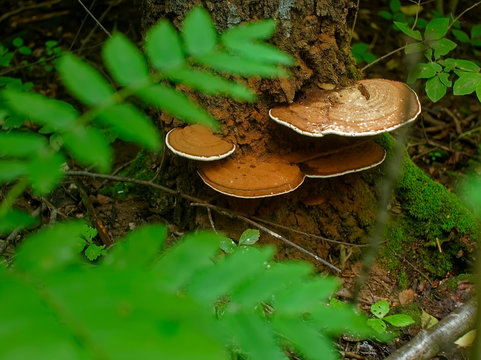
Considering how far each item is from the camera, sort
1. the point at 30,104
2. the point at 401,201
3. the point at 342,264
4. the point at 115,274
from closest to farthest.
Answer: the point at 115,274
the point at 30,104
the point at 342,264
the point at 401,201

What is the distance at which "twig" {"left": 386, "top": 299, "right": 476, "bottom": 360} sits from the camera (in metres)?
2.95

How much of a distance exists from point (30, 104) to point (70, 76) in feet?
0.42

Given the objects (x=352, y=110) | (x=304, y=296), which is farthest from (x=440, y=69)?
(x=304, y=296)

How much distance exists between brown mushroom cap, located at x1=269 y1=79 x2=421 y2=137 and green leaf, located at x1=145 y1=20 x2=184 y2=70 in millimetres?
2019

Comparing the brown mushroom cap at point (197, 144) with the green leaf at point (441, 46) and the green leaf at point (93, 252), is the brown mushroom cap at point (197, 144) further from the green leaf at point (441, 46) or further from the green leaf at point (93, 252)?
the green leaf at point (441, 46)

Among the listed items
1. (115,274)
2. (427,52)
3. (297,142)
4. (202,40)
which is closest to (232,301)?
(115,274)

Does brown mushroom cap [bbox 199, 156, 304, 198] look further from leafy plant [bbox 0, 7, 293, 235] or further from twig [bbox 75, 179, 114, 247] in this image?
leafy plant [bbox 0, 7, 293, 235]

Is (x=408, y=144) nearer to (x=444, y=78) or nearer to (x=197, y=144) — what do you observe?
(x=444, y=78)

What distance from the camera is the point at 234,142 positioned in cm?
394

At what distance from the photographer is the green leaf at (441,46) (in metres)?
4.52

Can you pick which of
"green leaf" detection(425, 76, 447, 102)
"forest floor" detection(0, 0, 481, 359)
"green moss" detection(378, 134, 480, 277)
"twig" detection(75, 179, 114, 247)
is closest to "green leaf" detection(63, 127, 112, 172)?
"forest floor" detection(0, 0, 481, 359)

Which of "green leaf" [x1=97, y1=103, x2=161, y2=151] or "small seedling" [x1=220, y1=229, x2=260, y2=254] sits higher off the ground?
"green leaf" [x1=97, y1=103, x2=161, y2=151]

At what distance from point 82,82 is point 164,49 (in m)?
0.27

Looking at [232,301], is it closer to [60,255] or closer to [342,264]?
[60,255]
